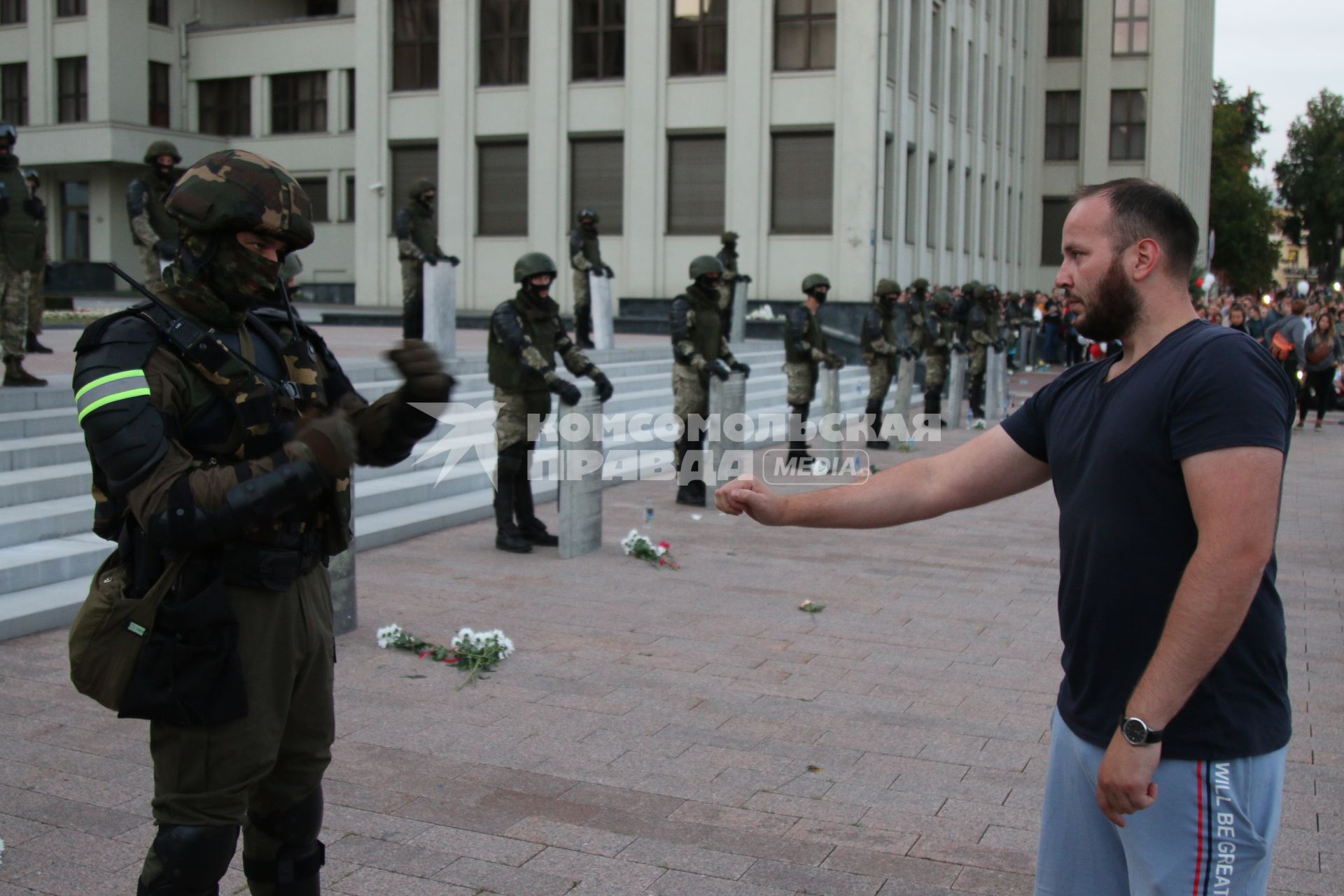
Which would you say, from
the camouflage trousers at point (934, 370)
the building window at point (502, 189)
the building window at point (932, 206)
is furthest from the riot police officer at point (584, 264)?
the building window at point (932, 206)

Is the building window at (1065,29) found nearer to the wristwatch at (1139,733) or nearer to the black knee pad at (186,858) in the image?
the wristwatch at (1139,733)

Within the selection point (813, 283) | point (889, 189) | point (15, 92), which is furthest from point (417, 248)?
point (15, 92)

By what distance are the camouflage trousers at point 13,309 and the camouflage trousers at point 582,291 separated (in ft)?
30.9

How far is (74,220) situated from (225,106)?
5850 mm

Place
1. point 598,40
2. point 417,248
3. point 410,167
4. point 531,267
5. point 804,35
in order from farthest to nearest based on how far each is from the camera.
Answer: point 410,167
point 598,40
point 804,35
point 417,248
point 531,267

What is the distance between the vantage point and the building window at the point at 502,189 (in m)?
31.4

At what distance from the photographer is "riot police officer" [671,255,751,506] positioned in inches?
474

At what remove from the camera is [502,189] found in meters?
31.6

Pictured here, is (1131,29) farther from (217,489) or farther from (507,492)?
(217,489)

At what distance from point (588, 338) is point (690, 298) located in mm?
8590

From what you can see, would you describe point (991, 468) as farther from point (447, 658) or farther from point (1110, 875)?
point (447, 658)

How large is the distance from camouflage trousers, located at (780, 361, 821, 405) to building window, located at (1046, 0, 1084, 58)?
133 ft

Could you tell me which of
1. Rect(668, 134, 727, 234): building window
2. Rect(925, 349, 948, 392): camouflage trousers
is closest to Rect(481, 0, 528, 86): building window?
Rect(668, 134, 727, 234): building window

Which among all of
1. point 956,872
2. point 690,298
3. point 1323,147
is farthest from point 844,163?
point 1323,147
